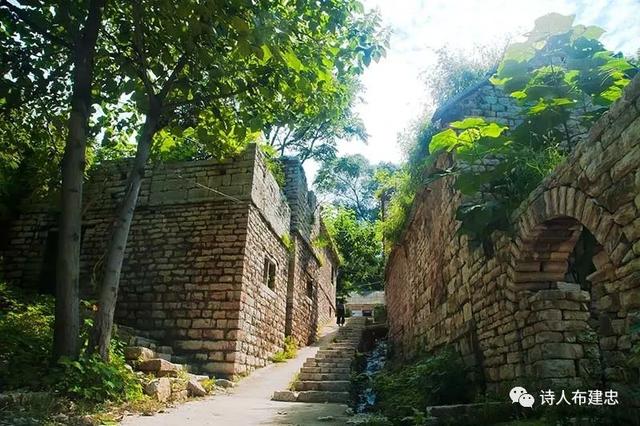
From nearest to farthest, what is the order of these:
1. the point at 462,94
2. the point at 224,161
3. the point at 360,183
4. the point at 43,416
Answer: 1. the point at 43,416
2. the point at 462,94
3. the point at 224,161
4. the point at 360,183

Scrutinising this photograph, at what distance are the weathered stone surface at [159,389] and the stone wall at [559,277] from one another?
3.97 meters

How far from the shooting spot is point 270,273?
11172 mm

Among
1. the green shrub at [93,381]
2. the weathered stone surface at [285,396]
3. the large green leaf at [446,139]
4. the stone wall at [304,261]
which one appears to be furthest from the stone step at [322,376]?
the large green leaf at [446,139]

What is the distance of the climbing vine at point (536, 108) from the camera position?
15.6 ft

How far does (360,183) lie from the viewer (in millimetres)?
37281

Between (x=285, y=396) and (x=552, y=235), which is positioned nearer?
(x=552, y=235)

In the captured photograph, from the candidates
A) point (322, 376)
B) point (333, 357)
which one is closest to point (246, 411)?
point (322, 376)

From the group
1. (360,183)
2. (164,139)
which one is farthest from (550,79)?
(360,183)

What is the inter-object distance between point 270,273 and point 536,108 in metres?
7.81

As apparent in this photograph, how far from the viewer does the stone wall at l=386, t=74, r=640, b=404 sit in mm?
3156

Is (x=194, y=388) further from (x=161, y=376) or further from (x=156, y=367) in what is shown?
(x=156, y=367)

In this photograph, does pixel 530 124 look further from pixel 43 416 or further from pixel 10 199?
pixel 10 199

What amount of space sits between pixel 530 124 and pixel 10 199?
11.4 meters

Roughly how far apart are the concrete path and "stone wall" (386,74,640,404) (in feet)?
6.90
